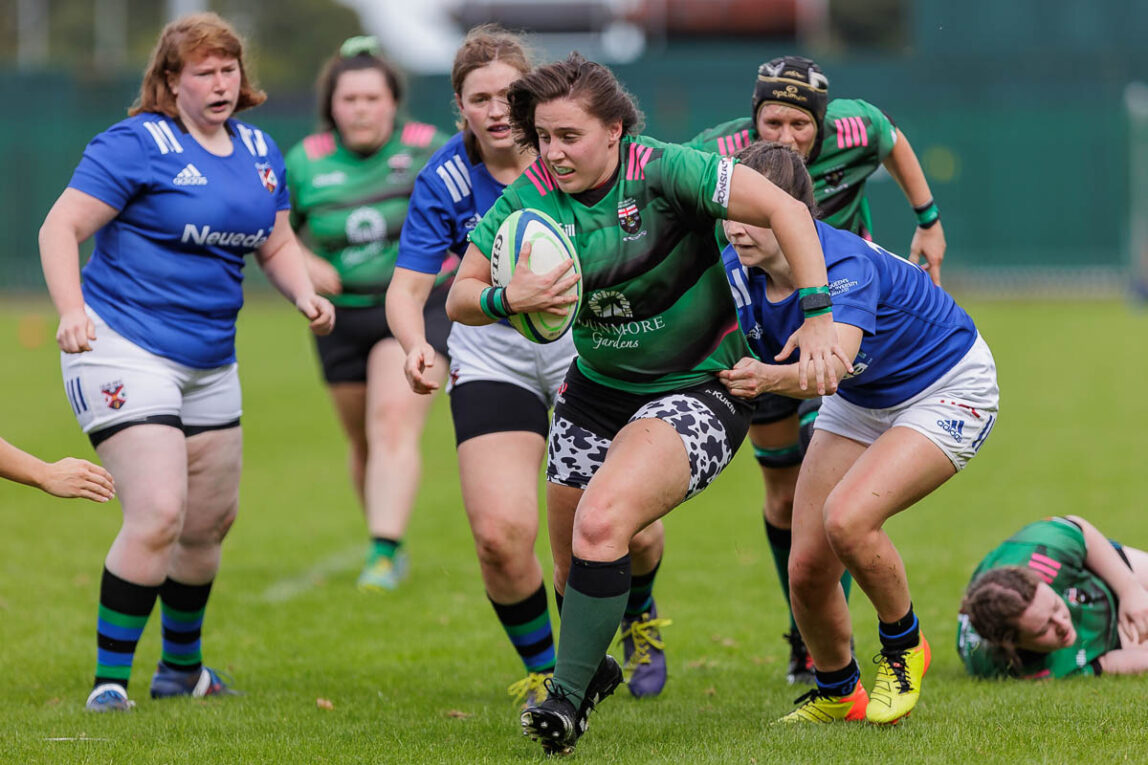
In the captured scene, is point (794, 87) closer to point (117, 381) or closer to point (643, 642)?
point (643, 642)

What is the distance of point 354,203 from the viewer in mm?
7609

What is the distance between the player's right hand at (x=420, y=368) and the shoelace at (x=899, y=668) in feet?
5.61

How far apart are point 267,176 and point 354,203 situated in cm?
212

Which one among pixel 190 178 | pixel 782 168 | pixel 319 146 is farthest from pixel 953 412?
pixel 319 146

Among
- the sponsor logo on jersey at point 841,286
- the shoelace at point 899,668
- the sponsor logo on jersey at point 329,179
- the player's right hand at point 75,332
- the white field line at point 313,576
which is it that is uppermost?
the sponsor logo on jersey at point 841,286

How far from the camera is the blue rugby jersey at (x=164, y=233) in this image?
200 inches

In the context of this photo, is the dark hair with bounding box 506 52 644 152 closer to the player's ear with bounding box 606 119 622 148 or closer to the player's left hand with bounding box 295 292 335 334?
the player's ear with bounding box 606 119 622 148

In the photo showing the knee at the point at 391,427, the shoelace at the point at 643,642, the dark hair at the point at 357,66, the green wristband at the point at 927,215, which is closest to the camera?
the shoelace at the point at 643,642

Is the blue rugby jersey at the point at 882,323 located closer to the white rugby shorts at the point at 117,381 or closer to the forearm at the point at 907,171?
the forearm at the point at 907,171

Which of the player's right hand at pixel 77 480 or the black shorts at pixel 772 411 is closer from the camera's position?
the player's right hand at pixel 77 480

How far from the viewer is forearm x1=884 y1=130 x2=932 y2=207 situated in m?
5.84

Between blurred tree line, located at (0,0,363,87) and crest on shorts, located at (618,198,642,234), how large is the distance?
174 ft

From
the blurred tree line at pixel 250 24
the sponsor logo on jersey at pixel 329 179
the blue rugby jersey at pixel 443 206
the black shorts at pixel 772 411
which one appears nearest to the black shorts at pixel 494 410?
the blue rugby jersey at pixel 443 206

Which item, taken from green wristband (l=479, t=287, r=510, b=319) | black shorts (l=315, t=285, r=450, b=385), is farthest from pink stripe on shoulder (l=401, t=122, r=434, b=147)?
green wristband (l=479, t=287, r=510, b=319)
